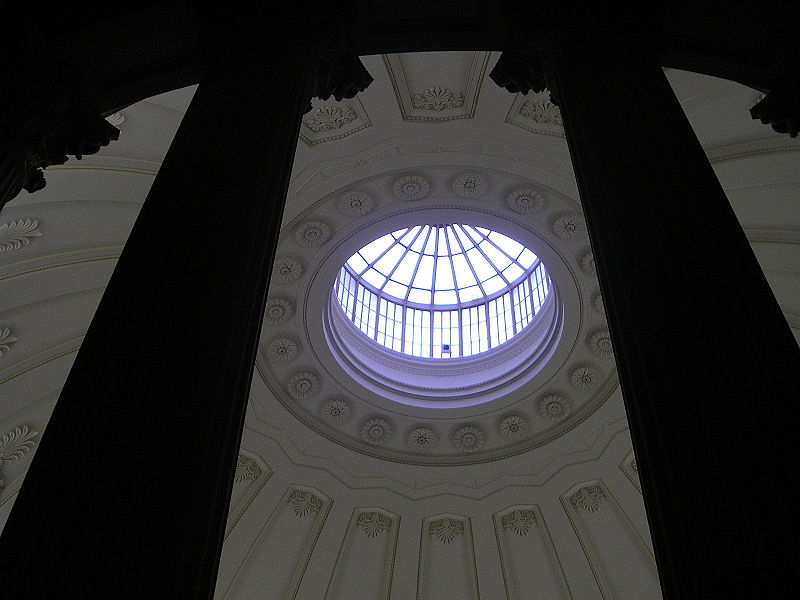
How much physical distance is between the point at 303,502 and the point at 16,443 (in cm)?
518

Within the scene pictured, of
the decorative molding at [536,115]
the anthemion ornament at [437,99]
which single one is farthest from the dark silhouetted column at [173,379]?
the decorative molding at [536,115]

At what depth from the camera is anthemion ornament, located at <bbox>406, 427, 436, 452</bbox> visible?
1448 cm

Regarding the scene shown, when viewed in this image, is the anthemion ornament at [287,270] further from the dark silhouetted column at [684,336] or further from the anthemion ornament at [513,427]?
the dark silhouetted column at [684,336]

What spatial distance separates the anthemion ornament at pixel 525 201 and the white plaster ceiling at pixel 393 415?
0.63 ft

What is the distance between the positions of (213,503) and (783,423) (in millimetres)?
2124

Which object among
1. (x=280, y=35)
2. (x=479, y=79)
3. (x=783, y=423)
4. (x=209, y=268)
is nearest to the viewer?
(x=783, y=423)

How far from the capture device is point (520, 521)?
14.9 metres

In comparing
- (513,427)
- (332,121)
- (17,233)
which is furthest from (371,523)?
(17,233)

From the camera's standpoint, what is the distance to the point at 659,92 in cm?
445

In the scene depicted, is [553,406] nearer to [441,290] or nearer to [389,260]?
[441,290]

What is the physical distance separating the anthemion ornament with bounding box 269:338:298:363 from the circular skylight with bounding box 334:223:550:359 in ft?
4.90

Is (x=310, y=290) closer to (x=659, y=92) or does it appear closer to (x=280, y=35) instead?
(x=280, y=35)

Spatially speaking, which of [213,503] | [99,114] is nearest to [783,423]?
[213,503]

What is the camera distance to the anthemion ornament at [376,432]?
1436cm
